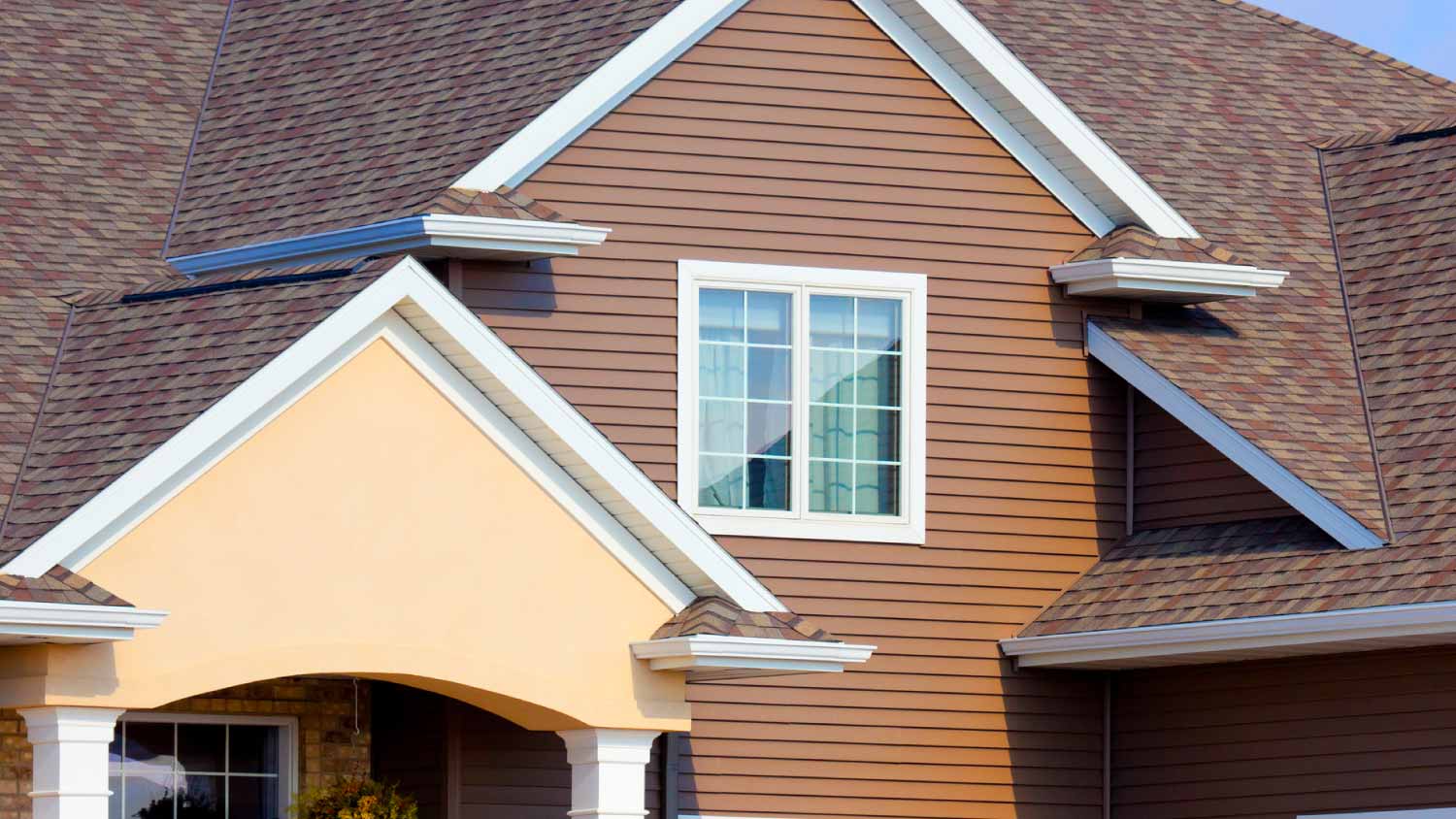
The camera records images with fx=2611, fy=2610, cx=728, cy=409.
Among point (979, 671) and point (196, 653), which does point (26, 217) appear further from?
point (979, 671)

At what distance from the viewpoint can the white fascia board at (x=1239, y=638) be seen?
15.0 m

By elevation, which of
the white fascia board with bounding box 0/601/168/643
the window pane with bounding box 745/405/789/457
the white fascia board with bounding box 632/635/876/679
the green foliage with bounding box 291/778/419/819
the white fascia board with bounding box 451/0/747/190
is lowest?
the green foliage with bounding box 291/778/419/819

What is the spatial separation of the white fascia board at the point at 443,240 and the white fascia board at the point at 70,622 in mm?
4014

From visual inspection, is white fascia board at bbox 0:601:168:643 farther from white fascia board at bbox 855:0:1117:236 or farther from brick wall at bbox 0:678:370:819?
white fascia board at bbox 855:0:1117:236

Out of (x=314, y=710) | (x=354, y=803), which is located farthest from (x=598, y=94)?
(x=354, y=803)

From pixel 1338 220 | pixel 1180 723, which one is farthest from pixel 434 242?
pixel 1338 220

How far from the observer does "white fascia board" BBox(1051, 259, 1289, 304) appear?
17391mm

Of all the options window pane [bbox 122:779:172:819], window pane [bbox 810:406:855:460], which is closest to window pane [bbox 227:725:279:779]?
window pane [bbox 122:779:172:819]

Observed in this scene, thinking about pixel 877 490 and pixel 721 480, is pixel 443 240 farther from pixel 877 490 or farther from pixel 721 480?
pixel 877 490

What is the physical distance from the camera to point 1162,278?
17.4m

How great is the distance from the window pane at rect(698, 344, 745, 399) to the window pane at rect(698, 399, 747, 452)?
0.23 ft

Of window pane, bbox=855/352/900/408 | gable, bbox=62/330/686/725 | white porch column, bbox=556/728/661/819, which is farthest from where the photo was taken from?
window pane, bbox=855/352/900/408

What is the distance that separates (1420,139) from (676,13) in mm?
5979

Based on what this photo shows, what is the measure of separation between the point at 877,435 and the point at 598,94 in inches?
115
